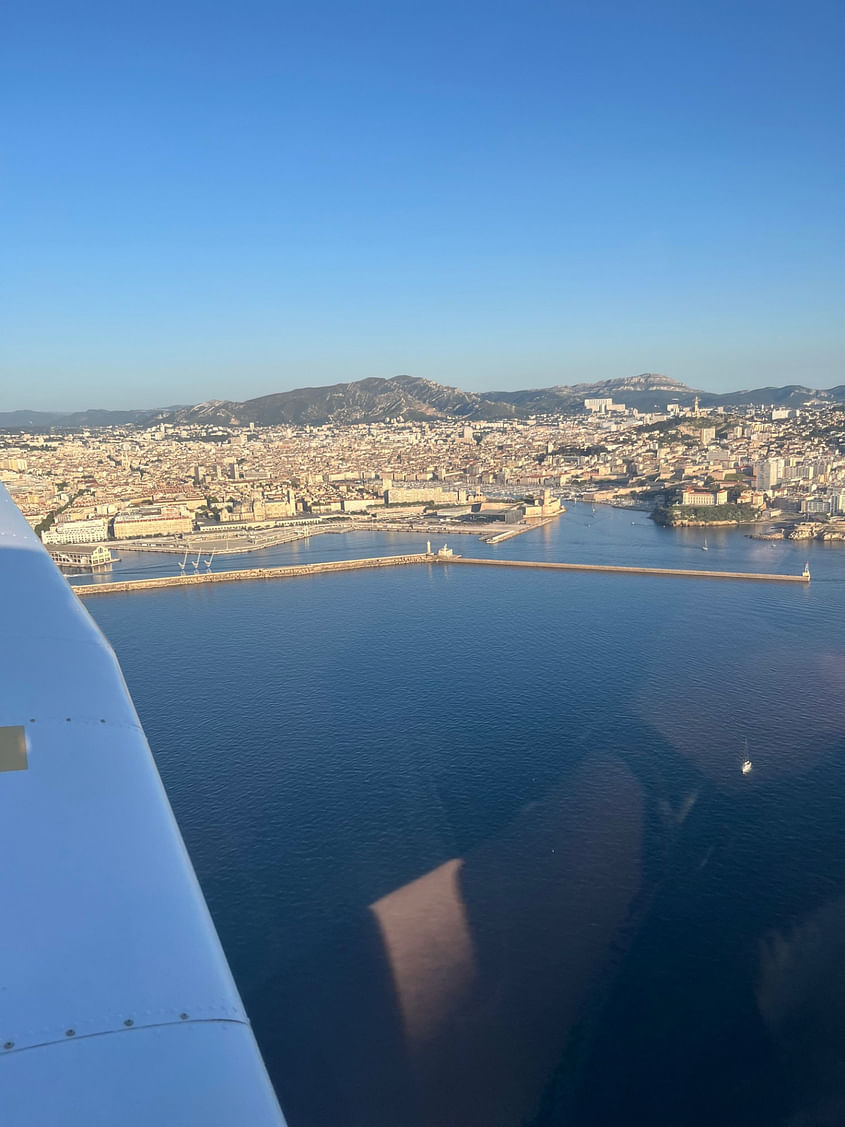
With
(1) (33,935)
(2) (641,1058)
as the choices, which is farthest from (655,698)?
(1) (33,935)

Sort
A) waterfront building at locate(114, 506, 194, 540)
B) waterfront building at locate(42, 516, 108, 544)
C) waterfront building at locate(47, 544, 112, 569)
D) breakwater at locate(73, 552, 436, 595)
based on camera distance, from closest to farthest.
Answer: breakwater at locate(73, 552, 436, 595) → waterfront building at locate(47, 544, 112, 569) → waterfront building at locate(42, 516, 108, 544) → waterfront building at locate(114, 506, 194, 540)

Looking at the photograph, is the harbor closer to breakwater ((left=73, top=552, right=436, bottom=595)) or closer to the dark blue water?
breakwater ((left=73, top=552, right=436, bottom=595))

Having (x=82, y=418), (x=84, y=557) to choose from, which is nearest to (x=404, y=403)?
(x=82, y=418)

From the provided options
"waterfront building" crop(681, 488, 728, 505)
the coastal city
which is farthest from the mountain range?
"waterfront building" crop(681, 488, 728, 505)

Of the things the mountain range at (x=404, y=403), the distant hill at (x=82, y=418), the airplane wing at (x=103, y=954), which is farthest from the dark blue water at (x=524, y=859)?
the distant hill at (x=82, y=418)

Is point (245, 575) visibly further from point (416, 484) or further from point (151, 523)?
point (416, 484)

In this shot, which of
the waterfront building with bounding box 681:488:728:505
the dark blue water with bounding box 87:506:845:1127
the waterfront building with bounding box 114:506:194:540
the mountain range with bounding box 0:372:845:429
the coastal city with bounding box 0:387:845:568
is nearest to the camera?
the dark blue water with bounding box 87:506:845:1127
